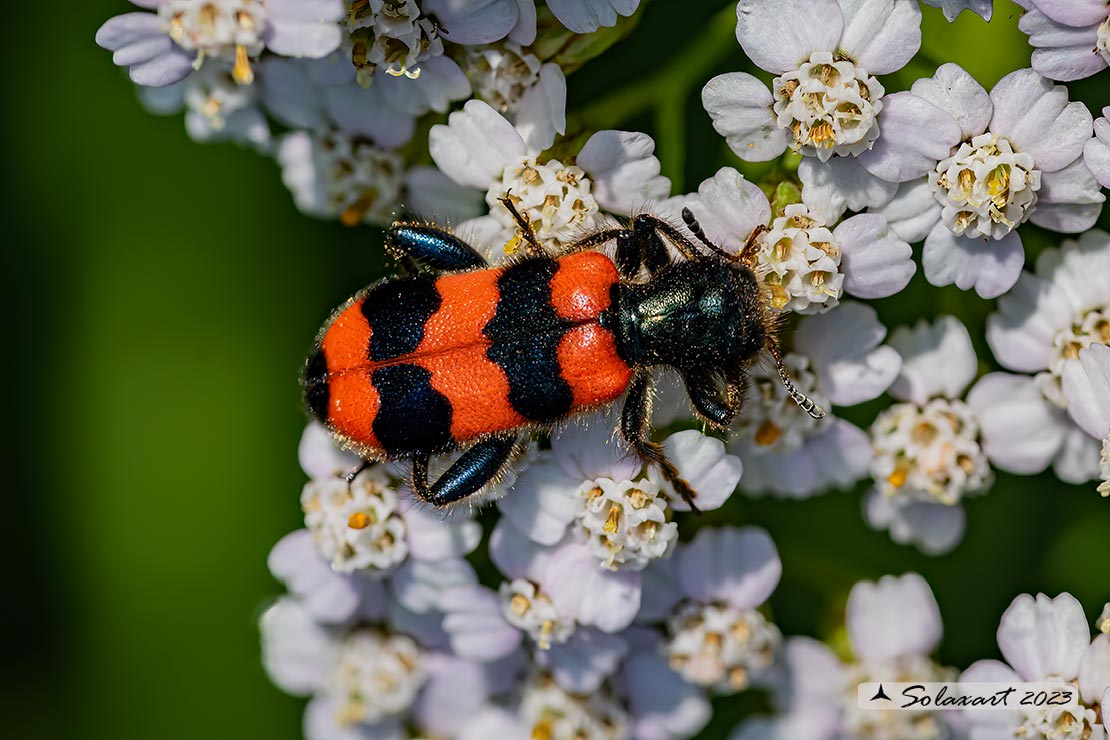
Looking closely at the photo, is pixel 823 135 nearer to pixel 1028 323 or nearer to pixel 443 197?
pixel 1028 323

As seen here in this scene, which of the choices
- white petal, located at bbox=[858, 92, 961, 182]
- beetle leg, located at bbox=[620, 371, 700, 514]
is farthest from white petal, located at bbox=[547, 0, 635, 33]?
beetle leg, located at bbox=[620, 371, 700, 514]

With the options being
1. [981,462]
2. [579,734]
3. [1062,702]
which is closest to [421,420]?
[579,734]

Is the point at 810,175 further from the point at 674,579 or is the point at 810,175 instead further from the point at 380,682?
the point at 380,682

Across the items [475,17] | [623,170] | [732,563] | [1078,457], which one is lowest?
[732,563]

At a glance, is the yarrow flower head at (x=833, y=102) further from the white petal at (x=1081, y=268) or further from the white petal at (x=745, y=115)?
the white petal at (x=1081, y=268)

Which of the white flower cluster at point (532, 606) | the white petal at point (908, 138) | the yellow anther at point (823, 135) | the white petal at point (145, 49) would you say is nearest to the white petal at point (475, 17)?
the white petal at point (145, 49)

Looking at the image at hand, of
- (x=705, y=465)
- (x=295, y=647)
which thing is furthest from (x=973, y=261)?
(x=295, y=647)
